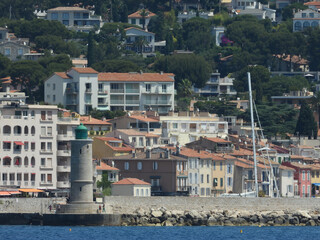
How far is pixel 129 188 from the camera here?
361 ft

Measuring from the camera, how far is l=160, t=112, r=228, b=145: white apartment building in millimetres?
138250

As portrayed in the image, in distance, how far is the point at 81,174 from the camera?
102250 mm

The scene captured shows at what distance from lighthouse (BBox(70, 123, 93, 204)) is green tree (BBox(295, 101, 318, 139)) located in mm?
49800

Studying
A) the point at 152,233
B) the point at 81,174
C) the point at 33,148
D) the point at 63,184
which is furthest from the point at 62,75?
the point at 152,233

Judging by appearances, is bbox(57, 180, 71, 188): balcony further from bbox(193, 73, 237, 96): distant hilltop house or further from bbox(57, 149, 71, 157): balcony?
bbox(193, 73, 237, 96): distant hilltop house

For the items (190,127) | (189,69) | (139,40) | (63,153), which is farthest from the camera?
(139,40)

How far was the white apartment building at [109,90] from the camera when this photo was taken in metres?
148

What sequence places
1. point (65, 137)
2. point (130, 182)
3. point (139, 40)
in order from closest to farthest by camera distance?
point (130, 182)
point (65, 137)
point (139, 40)

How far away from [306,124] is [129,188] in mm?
43790

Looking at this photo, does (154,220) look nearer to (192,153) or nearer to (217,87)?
(192,153)

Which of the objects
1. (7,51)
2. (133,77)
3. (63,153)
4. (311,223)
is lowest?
(311,223)

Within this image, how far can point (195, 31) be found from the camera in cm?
19150

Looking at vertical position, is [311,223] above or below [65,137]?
below

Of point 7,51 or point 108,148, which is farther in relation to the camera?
point 7,51
